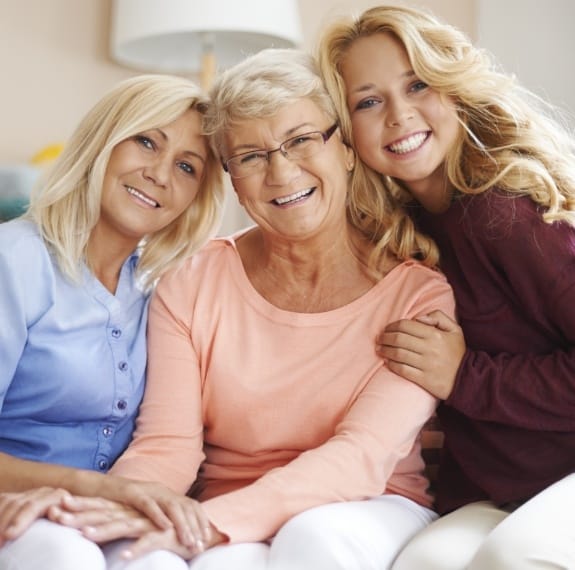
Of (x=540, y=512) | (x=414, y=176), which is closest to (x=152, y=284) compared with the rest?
(x=414, y=176)

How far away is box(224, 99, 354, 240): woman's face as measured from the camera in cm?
167

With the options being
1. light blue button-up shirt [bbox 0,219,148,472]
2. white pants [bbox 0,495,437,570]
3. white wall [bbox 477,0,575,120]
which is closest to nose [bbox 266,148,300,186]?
light blue button-up shirt [bbox 0,219,148,472]

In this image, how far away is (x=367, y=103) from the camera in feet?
5.66

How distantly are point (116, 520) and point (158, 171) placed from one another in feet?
2.07

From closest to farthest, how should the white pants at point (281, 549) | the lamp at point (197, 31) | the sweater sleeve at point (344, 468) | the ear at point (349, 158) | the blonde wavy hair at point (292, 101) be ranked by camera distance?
the white pants at point (281, 549)
the sweater sleeve at point (344, 468)
the blonde wavy hair at point (292, 101)
the ear at point (349, 158)
the lamp at point (197, 31)

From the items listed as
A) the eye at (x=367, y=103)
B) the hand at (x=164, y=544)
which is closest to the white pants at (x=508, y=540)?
the hand at (x=164, y=544)

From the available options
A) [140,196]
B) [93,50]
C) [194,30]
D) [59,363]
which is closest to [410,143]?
[140,196]

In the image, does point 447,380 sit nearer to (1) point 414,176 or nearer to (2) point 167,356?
(1) point 414,176

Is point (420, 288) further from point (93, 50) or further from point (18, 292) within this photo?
point (93, 50)

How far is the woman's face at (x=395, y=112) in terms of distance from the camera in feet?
5.54

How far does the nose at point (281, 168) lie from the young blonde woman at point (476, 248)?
0.47 ft

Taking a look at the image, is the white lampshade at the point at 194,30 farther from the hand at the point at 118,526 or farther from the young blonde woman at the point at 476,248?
the hand at the point at 118,526

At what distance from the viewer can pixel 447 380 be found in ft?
5.26

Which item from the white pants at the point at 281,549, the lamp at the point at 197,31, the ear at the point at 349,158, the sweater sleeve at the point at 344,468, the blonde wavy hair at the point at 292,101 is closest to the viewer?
the white pants at the point at 281,549
